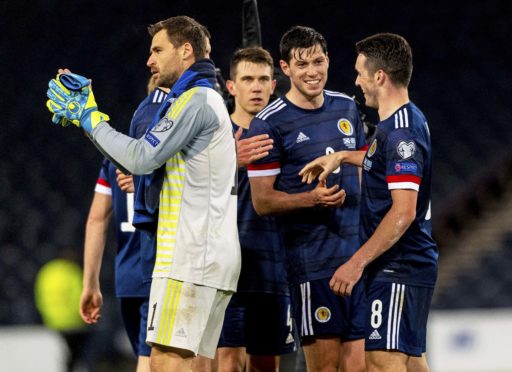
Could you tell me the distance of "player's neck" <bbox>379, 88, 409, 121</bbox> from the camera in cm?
357

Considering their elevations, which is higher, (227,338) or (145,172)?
(145,172)

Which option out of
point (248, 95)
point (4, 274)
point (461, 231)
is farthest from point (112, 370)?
point (461, 231)

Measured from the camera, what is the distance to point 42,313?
873 centimetres

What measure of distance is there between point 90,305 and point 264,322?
98 cm

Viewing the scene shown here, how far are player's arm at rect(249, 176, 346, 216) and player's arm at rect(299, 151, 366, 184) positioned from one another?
8 centimetres

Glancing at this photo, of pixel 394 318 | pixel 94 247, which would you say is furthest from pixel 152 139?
pixel 94 247

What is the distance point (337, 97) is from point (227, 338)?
124cm

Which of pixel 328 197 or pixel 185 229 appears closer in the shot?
pixel 185 229

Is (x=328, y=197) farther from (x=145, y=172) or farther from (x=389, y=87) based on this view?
(x=145, y=172)

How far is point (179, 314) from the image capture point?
3311 millimetres

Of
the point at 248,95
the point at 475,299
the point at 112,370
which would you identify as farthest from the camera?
the point at 475,299

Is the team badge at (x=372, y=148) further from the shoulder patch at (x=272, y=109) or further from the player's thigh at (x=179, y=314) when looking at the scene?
the player's thigh at (x=179, y=314)

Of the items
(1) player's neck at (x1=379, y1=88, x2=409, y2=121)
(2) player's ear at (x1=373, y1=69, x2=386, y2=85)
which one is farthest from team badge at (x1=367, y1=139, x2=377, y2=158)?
(2) player's ear at (x1=373, y1=69, x2=386, y2=85)

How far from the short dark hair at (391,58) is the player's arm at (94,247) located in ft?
5.56
